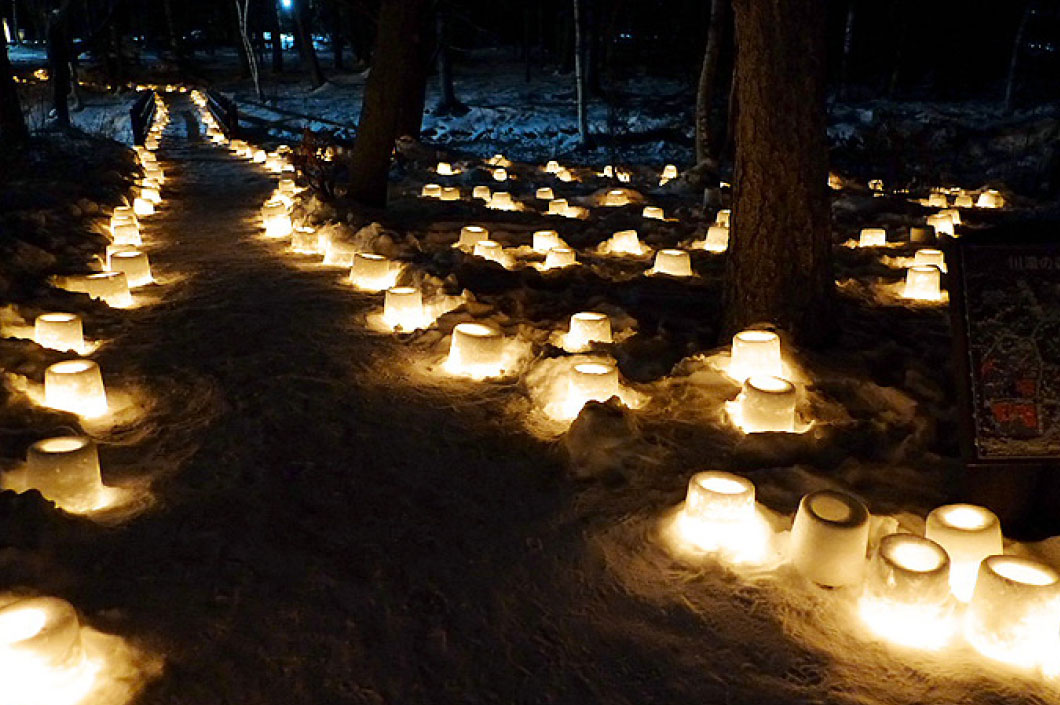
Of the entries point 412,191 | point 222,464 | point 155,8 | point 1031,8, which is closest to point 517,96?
point 1031,8

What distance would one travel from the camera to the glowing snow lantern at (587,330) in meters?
5.50

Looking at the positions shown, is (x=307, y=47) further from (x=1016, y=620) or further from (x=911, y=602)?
(x=1016, y=620)

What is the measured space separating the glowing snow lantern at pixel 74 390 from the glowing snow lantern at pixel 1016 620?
443cm

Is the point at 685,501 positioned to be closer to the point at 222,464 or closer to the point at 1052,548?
the point at 1052,548

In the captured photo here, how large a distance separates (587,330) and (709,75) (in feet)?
30.0

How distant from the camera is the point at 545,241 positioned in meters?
8.34

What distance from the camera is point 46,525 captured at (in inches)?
127

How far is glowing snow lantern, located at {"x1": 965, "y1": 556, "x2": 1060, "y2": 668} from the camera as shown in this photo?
2.68m

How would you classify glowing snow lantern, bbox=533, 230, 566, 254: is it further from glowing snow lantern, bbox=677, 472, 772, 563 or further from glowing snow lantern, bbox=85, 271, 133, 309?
glowing snow lantern, bbox=677, 472, 772, 563

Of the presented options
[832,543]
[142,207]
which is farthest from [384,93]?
[832,543]

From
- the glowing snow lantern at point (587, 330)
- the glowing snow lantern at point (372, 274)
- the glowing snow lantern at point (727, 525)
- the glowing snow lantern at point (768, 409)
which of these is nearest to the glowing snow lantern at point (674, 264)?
the glowing snow lantern at point (587, 330)

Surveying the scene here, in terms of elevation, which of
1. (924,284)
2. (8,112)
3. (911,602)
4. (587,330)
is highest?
(8,112)

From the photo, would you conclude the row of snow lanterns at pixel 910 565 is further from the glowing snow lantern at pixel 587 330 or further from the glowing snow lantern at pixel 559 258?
the glowing snow lantern at pixel 559 258

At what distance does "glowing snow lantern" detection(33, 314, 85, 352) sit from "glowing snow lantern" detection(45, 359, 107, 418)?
0.98 m
